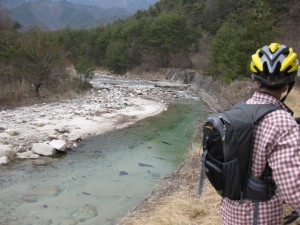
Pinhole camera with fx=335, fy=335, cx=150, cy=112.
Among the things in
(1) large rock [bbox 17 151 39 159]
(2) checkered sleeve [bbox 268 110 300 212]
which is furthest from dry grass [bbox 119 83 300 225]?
(1) large rock [bbox 17 151 39 159]

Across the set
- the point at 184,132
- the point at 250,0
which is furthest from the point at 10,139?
the point at 250,0

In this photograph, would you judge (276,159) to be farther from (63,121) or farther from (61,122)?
(63,121)

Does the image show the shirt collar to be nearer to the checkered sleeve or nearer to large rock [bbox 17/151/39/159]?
the checkered sleeve

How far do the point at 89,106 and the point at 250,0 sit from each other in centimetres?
2230

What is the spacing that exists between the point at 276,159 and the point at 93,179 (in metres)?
7.07

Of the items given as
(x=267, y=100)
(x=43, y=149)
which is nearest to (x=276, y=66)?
(x=267, y=100)

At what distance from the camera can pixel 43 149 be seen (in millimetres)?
9641

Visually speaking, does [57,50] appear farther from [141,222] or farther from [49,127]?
[141,222]

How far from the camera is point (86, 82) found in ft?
79.7

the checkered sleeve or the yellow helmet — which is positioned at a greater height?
the yellow helmet

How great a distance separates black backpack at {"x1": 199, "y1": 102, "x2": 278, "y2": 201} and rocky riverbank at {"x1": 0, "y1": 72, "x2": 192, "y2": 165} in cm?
834

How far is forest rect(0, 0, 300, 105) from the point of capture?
17.7 metres

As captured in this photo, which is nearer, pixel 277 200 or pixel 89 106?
pixel 277 200

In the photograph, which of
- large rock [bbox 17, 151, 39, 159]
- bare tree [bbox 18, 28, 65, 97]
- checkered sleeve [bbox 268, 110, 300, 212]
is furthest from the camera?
bare tree [bbox 18, 28, 65, 97]
